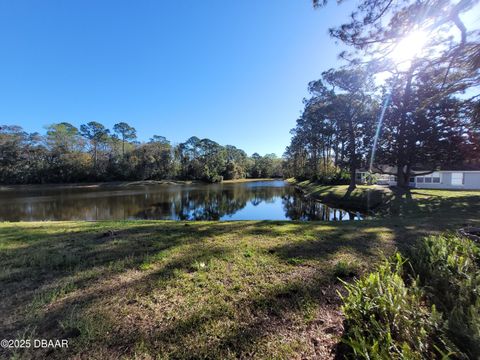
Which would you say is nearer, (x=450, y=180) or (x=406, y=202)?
(x=406, y=202)

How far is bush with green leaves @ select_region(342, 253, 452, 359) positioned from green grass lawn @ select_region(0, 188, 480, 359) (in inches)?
12.6

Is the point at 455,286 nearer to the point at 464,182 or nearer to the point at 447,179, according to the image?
the point at 464,182

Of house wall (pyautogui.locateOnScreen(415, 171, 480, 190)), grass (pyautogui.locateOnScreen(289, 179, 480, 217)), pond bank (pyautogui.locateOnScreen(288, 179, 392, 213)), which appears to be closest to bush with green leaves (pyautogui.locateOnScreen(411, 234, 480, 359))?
grass (pyautogui.locateOnScreen(289, 179, 480, 217))

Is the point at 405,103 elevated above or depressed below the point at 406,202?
above

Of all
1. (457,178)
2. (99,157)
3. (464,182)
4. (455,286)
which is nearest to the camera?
(455,286)

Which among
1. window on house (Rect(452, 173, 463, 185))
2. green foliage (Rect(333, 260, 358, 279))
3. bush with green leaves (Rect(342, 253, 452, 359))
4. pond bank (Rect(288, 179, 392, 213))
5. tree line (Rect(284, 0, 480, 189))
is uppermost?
tree line (Rect(284, 0, 480, 189))

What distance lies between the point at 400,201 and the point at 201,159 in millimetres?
50250

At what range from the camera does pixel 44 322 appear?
2.06m

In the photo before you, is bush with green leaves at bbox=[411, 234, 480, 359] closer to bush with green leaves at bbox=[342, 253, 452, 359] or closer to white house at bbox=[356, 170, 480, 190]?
bush with green leaves at bbox=[342, 253, 452, 359]

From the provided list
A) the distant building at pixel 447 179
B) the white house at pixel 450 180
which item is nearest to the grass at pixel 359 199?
the distant building at pixel 447 179

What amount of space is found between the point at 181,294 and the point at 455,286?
9.52 ft

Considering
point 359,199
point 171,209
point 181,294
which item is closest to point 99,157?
point 171,209

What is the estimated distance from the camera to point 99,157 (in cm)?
5225

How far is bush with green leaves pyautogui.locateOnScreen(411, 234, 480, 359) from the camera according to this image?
5.03 feet
